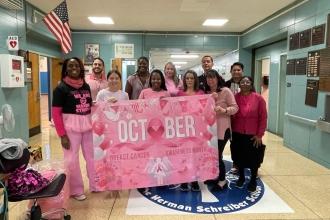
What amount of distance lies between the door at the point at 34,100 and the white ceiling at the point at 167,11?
4.22 ft

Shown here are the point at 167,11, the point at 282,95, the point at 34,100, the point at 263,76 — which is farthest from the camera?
the point at 263,76

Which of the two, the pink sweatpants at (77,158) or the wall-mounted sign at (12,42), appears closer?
the pink sweatpants at (77,158)

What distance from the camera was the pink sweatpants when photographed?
306 cm

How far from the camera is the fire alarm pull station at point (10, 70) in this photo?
4547 millimetres

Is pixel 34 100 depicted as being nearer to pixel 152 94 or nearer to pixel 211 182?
pixel 152 94

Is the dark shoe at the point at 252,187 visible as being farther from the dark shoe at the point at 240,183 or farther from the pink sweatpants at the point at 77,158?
the pink sweatpants at the point at 77,158

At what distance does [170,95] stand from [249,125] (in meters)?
0.99

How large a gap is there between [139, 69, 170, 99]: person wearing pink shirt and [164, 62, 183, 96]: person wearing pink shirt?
201mm

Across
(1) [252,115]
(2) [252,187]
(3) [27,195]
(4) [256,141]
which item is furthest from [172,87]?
(3) [27,195]

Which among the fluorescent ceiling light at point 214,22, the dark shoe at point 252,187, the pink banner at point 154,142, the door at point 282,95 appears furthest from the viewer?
the fluorescent ceiling light at point 214,22

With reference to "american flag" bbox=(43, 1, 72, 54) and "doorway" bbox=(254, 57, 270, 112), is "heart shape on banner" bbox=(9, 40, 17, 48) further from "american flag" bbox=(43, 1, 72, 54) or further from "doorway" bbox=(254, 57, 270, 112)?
"doorway" bbox=(254, 57, 270, 112)

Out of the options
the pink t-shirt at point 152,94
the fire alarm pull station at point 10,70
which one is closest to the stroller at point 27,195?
the pink t-shirt at point 152,94

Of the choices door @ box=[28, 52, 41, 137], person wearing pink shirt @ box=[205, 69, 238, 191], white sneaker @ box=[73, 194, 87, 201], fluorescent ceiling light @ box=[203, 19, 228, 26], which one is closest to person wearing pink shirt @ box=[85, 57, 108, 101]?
white sneaker @ box=[73, 194, 87, 201]

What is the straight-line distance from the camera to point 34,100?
6.99 metres
